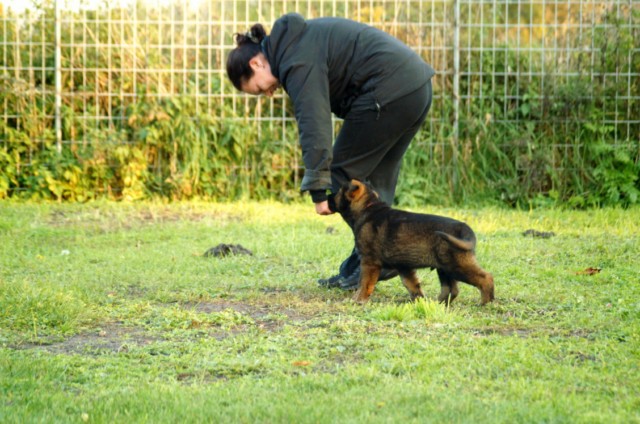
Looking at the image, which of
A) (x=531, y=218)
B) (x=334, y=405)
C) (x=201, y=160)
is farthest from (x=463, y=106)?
(x=334, y=405)

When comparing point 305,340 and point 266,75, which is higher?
point 266,75

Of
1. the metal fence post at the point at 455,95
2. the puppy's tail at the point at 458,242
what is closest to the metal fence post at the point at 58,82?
the metal fence post at the point at 455,95

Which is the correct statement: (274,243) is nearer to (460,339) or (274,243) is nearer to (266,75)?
(266,75)

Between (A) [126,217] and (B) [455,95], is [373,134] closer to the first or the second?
(A) [126,217]

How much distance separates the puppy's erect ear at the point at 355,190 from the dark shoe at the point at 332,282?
767 mm

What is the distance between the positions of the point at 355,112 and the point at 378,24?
6198 millimetres

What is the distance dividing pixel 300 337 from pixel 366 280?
3.39ft

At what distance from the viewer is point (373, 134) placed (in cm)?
609

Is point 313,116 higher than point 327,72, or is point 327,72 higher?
point 327,72

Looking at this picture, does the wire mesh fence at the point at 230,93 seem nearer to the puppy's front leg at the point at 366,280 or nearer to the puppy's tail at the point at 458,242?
the puppy's front leg at the point at 366,280

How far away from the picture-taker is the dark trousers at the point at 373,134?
6.05m

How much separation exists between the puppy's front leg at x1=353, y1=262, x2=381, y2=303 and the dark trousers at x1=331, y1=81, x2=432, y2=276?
2.03 feet

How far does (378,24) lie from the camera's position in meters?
12.0

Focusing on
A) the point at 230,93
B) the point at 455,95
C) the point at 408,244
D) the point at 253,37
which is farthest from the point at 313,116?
the point at 230,93
